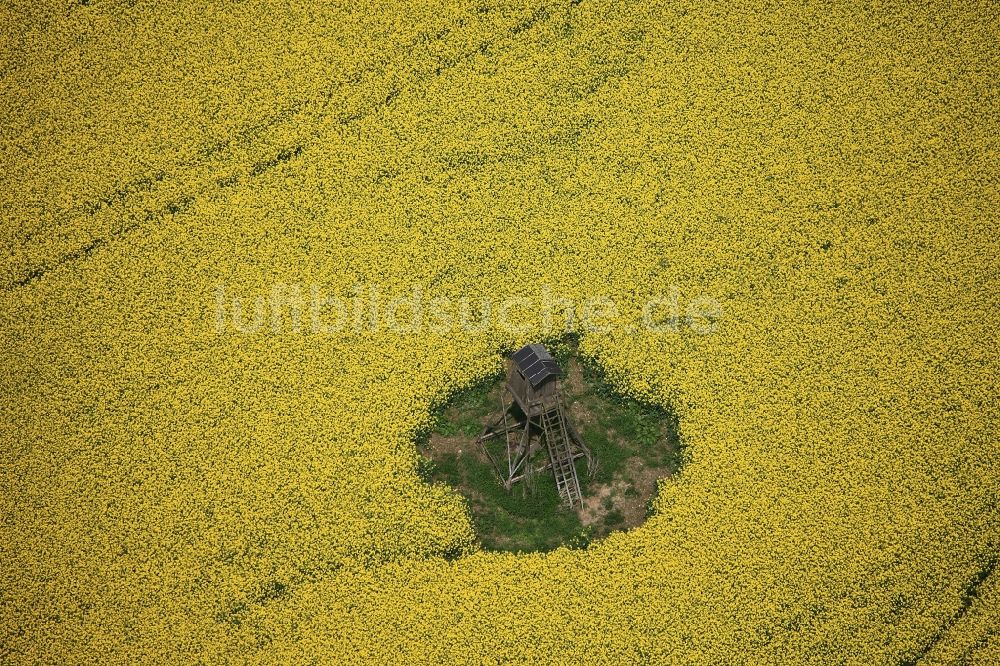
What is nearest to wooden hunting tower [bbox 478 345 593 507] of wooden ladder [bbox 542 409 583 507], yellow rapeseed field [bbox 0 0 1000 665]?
wooden ladder [bbox 542 409 583 507]

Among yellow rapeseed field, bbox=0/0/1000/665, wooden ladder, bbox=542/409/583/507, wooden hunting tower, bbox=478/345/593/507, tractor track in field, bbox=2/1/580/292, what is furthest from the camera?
tractor track in field, bbox=2/1/580/292

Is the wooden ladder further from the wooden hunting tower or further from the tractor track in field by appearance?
the tractor track in field

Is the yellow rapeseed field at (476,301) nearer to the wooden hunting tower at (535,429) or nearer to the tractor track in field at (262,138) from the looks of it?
the tractor track in field at (262,138)

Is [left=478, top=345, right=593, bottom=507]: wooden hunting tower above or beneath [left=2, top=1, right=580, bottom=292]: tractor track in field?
beneath

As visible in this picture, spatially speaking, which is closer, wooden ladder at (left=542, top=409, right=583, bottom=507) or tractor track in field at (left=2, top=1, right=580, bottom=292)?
wooden ladder at (left=542, top=409, right=583, bottom=507)

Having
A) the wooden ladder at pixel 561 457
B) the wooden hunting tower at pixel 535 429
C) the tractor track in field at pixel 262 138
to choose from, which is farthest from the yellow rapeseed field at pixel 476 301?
the wooden hunting tower at pixel 535 429

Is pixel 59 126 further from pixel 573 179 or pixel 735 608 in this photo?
pixel 735 608
